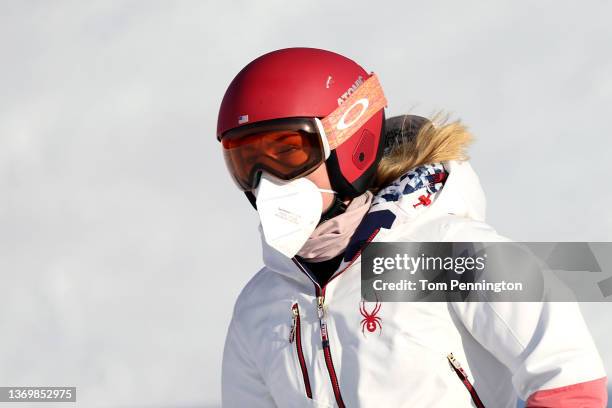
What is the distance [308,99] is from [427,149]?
0.53 m

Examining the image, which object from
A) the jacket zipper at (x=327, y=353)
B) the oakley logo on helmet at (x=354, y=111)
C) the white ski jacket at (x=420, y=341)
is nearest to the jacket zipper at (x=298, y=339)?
the white ski jacket at (x=420, y=341)

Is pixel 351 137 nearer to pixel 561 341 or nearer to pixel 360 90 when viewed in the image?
pixel 360 90

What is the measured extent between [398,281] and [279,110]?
31.5 inches

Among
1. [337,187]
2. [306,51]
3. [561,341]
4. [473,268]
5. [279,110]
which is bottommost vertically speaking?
[561,341]

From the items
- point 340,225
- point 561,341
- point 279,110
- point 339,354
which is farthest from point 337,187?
point 561,341

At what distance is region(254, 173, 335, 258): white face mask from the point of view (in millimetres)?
3609

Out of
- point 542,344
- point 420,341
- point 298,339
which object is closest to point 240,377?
point 298,339

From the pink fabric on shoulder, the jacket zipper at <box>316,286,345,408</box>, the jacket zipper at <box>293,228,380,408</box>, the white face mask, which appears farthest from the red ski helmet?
the pink fabric on shoulder

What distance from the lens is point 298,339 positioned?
3.65m

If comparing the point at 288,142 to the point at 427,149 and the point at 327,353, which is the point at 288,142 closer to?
the point at 427,149

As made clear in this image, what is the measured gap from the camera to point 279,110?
3.60 metres

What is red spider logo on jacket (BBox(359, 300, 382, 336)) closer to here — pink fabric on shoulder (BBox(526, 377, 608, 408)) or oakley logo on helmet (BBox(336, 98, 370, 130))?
pink fabric on shoulder (BBox(526, 377, 608, 408))

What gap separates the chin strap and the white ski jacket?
0.20 meters

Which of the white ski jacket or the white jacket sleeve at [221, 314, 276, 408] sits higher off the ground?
the white ski jacket
